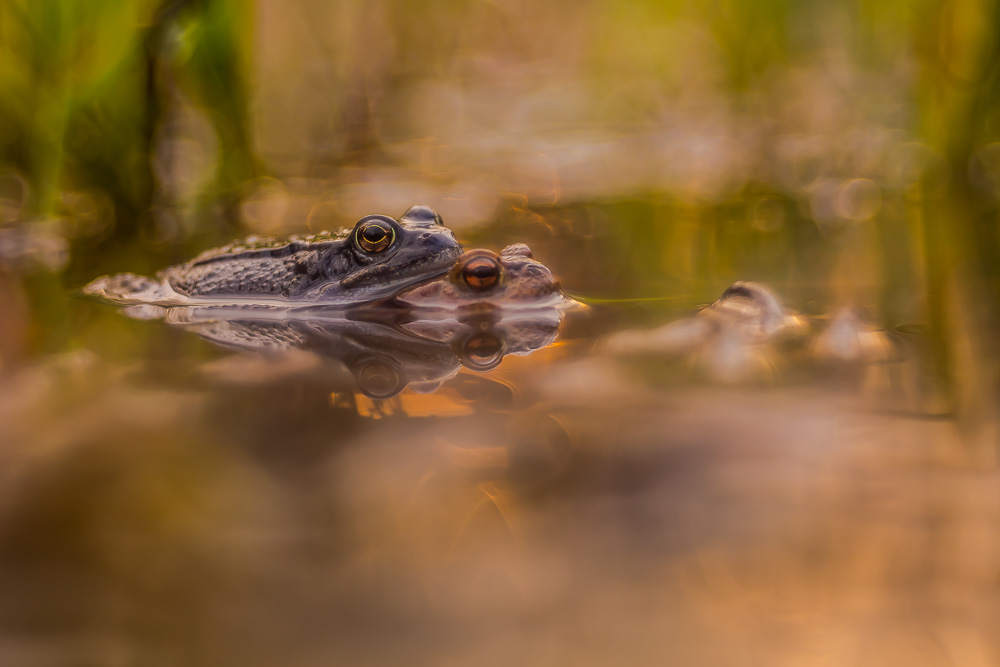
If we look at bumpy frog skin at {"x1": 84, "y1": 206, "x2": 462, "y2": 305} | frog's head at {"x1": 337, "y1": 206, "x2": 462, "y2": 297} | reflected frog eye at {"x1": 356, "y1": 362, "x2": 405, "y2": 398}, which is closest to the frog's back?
bumpy frog skin at {"x1": 84, "y1": 206, "x2": 462, "y2": 305}

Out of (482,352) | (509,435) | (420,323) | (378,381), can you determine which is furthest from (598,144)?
(509,435)

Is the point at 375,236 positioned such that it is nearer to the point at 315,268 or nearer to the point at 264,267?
the point at 315,268

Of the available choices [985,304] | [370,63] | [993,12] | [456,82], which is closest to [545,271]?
[985,304]

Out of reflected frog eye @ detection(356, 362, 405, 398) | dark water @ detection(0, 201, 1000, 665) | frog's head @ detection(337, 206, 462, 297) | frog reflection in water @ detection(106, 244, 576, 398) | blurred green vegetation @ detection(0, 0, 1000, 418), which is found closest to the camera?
dark water @ detection(0, 201, 1000, 665)

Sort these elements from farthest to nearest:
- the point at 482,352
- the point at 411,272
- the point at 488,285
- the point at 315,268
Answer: the point at 315,268 → the point at 411,272 → the point at 488,285 → the point at 482,352

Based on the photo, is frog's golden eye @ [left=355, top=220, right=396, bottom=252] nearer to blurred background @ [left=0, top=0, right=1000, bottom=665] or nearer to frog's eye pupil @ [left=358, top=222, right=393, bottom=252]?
frog's eye pupil @ [left=358, top=222, right=393, bottom=252]
